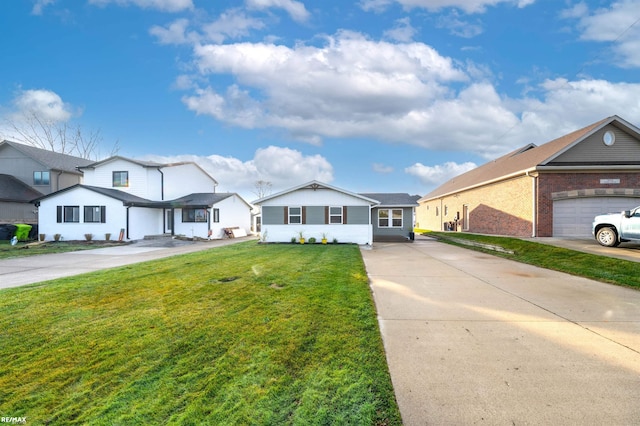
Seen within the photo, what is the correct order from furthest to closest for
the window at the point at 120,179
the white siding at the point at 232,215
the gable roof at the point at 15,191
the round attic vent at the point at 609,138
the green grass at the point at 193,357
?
the window at the point at 120,179 < the white siding at the point at 232,215 < the gable roof at the point at 15,191 < the round attic vent at the point at 609,138 < the green grass at the point at 193,357

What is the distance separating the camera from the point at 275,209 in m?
20.3

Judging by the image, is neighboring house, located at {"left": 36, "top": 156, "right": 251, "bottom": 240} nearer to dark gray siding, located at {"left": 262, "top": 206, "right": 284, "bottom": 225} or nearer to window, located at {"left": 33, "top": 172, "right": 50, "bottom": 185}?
window, located at {"left": 33, "top": 172, "right": 50, "bottom": 185}

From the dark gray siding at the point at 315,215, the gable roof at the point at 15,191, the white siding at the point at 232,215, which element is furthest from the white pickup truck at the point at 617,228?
the gable roof at the point at 15,191

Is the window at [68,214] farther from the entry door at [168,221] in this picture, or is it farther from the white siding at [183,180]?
the white siding at [183,180]

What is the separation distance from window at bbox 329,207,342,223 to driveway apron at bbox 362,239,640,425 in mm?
11993

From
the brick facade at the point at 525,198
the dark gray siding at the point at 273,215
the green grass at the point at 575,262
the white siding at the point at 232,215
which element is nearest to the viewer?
the green grass at the point at 575,262

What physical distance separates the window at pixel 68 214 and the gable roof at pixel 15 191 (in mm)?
6235

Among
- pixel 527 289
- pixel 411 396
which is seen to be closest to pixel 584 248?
pixel 527 289

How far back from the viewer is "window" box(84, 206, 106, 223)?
2223 cm

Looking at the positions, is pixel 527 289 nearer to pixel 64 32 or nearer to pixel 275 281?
pixel 275 281

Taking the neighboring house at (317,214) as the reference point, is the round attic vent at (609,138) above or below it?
above

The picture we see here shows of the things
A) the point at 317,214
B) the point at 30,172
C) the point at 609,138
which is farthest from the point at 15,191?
the point at 609,138

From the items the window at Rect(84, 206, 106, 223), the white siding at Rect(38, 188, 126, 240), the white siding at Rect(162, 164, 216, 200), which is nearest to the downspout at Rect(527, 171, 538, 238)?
the white siding at Rect(38, 188, 126, 240)

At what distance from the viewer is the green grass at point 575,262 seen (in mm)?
8406
